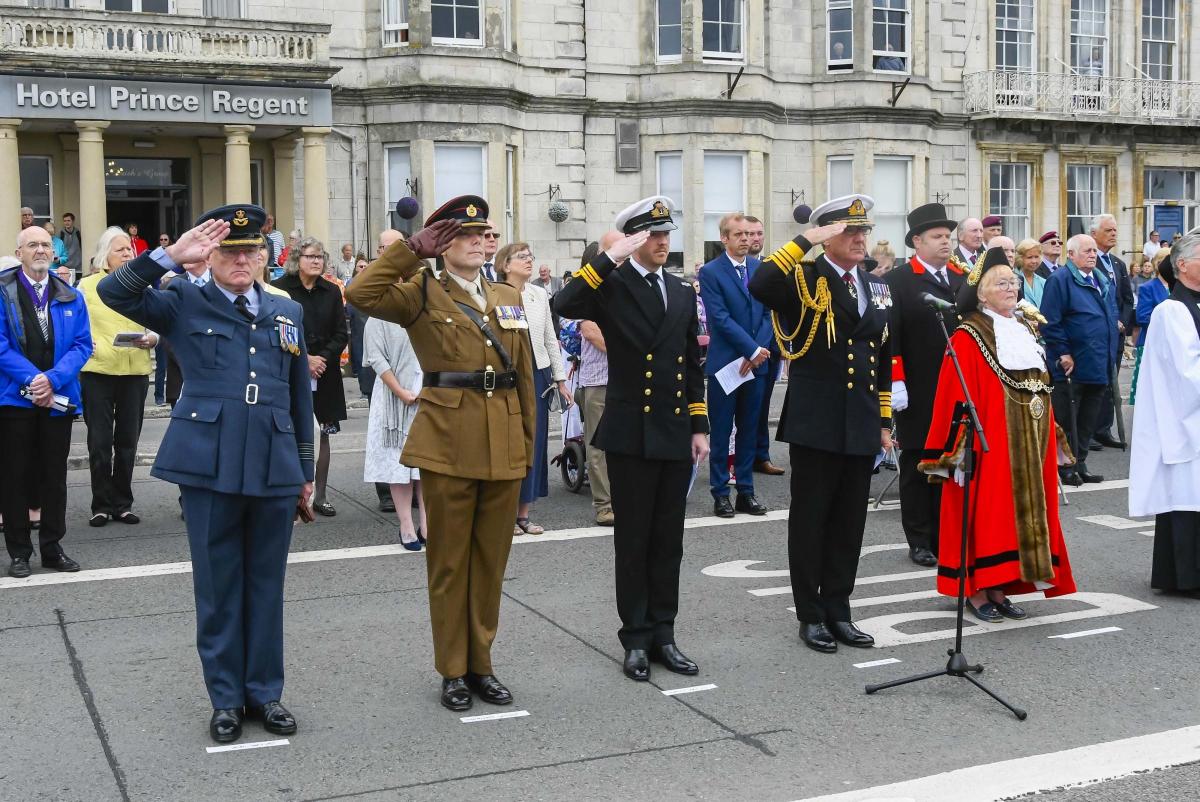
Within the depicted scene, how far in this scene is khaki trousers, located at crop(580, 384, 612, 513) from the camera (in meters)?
9.90

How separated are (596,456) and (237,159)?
49.7 feet

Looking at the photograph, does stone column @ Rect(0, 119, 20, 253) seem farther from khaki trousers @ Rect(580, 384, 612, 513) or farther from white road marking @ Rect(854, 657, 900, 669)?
white road marking @ Rect(854, 657, 900, 669)

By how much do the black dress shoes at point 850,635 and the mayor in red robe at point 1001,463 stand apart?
0.79m

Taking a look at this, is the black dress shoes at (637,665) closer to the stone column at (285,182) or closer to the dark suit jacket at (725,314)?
the dark suit jacket at (725,314)

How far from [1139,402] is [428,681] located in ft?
14.5

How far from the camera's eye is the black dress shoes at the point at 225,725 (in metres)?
5.44

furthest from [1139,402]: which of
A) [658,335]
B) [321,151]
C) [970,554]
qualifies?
[321,151]

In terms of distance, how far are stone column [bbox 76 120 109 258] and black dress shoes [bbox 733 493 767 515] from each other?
15.1m

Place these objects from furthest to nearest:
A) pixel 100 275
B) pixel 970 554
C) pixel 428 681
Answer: pixel 100 275, pixel 970 554, pixel 428 681

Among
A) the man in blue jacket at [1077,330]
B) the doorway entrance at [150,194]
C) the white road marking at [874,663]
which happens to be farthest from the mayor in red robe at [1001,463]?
the doorway entrance at [150,194]

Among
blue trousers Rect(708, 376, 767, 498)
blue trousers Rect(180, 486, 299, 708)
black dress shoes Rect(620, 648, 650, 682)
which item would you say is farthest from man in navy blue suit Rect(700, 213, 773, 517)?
blue trousers Rect(180, 486, 299, 708)

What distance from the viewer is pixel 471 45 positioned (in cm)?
2517

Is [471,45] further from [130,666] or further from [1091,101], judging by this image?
[130,666]

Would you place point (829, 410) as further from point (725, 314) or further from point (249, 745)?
point (725, 314)
